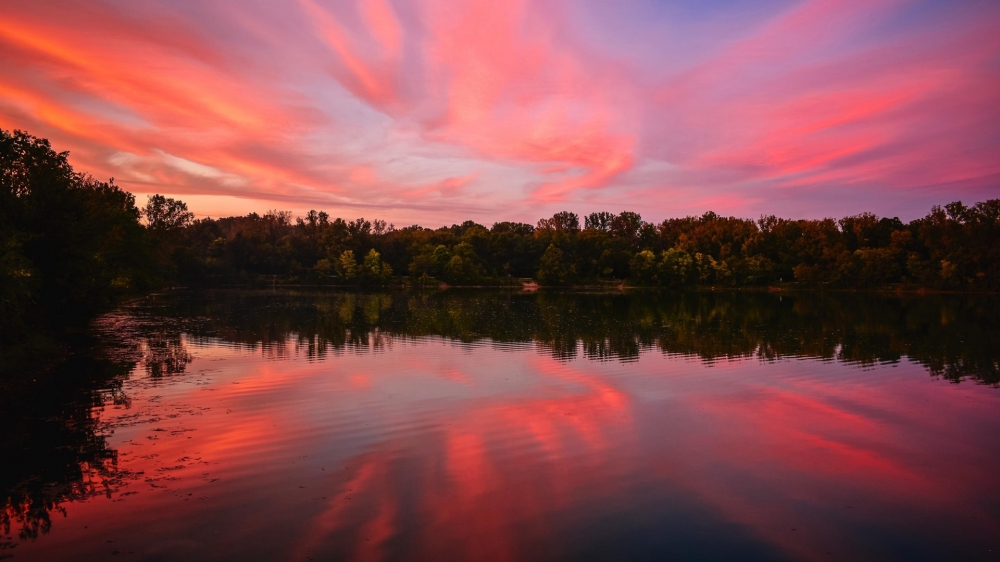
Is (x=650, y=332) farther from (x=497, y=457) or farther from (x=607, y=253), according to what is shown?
(x=607, y=253)

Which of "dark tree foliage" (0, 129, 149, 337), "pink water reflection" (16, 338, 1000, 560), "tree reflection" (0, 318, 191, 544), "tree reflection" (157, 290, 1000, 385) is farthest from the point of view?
"tree reflection" (157, 290, 1000, 385)

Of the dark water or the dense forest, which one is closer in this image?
the dark water

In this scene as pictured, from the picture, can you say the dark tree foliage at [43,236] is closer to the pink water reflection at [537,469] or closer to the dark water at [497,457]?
the dark water at [497,457]

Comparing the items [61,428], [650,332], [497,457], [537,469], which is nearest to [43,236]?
[61,428]

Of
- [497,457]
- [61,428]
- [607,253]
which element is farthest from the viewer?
[607,253]

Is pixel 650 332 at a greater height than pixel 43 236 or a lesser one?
lesser

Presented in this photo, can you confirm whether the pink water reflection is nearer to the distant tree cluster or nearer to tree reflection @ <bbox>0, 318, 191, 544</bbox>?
tree reflection @ <bbox>0, 318, 191, 544</bbox>

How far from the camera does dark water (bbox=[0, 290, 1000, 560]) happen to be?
9133mm

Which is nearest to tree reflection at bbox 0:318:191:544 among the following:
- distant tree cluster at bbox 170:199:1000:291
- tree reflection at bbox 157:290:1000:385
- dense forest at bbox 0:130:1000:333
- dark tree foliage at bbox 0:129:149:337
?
dark tree foliage at bbox 0:129:149:337

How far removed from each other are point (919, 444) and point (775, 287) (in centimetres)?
11589

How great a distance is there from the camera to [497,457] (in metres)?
12.9

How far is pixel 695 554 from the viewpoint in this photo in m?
8.82

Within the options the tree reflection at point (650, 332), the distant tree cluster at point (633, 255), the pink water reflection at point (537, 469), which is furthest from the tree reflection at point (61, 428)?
the distant tree cluster at point (633, 255)

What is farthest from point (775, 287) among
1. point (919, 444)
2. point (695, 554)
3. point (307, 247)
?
point (695, 554)
